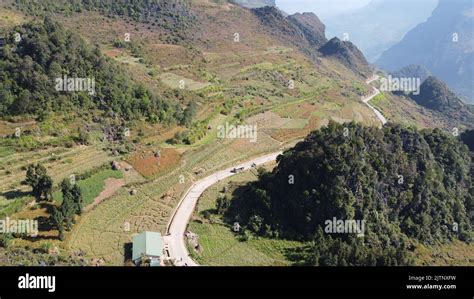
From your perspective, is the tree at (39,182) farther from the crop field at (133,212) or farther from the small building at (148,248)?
the small building at (148,248)

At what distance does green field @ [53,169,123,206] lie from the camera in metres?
48.8

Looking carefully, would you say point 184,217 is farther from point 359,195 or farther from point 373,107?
point 373,107

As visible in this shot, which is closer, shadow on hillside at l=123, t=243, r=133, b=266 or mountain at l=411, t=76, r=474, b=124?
shadow on hillside at l=123, t=243, r=133, b=266

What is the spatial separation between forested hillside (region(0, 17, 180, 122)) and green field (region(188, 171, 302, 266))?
77.4 ft

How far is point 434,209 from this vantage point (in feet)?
182

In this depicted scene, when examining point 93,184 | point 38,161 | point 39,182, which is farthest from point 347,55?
point 39,182

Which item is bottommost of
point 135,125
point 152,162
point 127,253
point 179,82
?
point 127,253

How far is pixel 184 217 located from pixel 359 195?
2066 centimetres

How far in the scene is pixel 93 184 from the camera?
51.6 meters

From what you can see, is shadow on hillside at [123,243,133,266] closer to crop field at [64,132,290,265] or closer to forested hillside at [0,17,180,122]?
crop field at [64,132,290,265]

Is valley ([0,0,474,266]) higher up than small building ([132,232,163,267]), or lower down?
higher up

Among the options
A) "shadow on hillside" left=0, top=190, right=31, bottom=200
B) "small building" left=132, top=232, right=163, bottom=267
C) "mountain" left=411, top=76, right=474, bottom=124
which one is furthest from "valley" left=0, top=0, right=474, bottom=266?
"mountain" left=411, top=76, right=474, bottom=124

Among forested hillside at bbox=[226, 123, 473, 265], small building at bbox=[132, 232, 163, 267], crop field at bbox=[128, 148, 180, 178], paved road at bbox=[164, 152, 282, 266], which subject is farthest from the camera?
crop field at bbox=[128, 148, 180, 178]

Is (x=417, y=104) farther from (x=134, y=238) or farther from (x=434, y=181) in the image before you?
(x=134, y=238)
